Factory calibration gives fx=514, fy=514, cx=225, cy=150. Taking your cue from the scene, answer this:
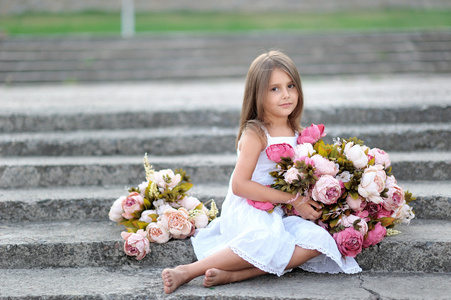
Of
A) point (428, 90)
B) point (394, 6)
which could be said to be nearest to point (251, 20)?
point (394, 6)

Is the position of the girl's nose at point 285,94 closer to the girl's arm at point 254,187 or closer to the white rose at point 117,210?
the girl's arm at point 254,187

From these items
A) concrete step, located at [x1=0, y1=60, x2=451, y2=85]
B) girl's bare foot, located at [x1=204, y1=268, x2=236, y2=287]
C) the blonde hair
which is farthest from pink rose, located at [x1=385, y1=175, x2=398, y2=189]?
concrete step, located at [x1=0, y1=60, x2=451, y2=85]

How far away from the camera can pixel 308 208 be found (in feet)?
9.58

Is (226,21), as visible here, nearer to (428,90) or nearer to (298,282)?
(428,90)

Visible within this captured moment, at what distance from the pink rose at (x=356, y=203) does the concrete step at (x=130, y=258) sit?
0.31 metres

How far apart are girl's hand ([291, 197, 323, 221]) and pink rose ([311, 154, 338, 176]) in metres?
0.18

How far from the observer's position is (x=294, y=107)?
307cm

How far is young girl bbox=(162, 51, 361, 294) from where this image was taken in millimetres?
2768

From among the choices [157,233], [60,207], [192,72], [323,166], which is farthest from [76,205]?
[192,72]

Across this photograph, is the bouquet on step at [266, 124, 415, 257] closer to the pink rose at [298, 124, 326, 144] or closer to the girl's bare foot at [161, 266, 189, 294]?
the pink rose at [298, 124, 326, 144]

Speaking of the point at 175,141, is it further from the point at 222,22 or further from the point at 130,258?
the point at 222,22

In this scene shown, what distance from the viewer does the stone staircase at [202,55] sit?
31.1 feet

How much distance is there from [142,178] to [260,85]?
1475 mm

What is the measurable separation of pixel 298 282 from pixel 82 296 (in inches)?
45.9
